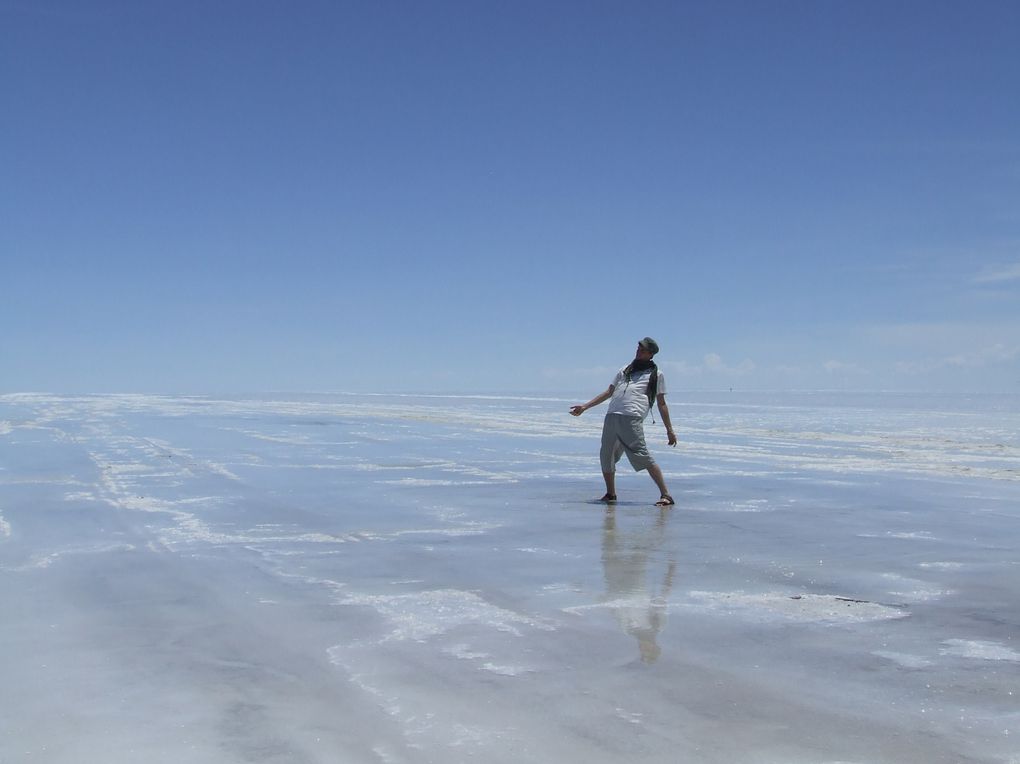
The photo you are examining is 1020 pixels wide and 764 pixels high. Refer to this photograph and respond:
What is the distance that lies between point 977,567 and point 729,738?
14.4ft

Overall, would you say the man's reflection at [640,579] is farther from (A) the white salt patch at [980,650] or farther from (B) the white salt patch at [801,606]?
(A) the white salt patch at [980,650]

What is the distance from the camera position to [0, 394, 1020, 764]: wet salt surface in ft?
12.7

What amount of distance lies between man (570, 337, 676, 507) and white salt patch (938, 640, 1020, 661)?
561cm

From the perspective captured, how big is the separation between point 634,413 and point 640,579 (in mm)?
4290

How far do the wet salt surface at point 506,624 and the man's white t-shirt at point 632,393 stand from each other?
1080 millimetres

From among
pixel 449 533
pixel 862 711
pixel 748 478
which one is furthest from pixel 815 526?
pixel 862 711

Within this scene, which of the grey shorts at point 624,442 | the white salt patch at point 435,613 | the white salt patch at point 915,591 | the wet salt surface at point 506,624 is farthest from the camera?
the grey shorts at point 624,442

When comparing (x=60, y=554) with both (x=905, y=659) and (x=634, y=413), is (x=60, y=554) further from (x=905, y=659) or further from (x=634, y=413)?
(x=905, y=659)

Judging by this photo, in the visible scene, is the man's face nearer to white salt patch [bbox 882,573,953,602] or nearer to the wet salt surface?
the wet salt surface

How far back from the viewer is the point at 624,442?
10977 mm

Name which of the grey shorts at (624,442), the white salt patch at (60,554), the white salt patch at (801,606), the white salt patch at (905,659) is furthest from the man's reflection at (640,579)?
the white salt patch at (60,554)

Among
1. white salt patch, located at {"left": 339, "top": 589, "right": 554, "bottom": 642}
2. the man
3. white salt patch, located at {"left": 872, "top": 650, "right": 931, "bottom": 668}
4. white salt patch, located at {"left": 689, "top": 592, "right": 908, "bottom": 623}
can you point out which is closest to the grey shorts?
the man

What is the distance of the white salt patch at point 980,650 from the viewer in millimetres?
4934

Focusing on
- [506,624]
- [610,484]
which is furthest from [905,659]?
[610,484]
